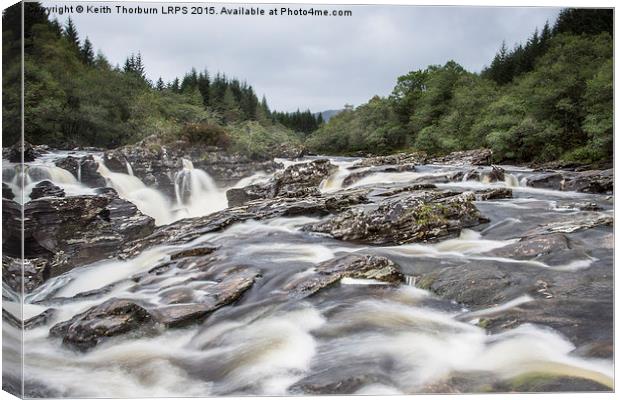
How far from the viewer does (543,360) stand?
13.6 feet

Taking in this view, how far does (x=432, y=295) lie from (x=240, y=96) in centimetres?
224

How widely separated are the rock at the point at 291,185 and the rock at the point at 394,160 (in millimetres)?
258

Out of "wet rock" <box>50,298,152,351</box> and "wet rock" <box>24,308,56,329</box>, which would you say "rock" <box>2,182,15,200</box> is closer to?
"wet rock" <box>24,308,56,329</box>

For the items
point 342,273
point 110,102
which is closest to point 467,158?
point 342,273

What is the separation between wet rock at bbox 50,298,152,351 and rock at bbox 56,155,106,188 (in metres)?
0.98

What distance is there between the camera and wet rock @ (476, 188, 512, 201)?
4641 mm

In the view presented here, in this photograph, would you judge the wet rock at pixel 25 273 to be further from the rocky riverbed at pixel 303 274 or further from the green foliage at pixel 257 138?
the green foliage at pixel 257 138

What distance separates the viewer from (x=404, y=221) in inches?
180

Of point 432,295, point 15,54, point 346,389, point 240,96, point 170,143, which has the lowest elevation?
point 346,389

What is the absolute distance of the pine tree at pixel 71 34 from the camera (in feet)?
14.0

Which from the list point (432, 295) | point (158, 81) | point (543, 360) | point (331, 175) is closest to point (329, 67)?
point (331, 175)

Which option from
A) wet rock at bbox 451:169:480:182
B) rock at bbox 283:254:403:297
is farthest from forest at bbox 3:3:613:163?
A: rock at bbox 283:254:403:297

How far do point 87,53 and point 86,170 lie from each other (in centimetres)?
93

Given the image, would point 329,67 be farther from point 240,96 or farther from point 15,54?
point 15,54
